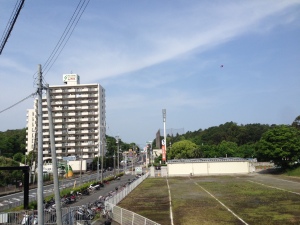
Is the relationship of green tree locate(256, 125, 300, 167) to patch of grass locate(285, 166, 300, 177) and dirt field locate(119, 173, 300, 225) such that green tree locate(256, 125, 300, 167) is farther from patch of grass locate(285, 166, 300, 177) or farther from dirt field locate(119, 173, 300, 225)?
dirt field locate(119, 173, 300, 225)

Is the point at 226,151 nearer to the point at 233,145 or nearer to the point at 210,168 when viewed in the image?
the point at 233,145

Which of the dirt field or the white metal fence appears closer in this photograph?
the white metal fence

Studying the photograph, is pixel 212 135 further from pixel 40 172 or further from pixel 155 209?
pixel 40 172

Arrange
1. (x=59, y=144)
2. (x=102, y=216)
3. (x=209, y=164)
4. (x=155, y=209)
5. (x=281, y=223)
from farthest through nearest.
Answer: (x=59, y=144)
(x=209, y=164)
(x=155, y=209)
(x=102, y=216)
(x=281, y=223)

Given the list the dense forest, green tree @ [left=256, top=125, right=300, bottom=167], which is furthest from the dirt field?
the dense forest

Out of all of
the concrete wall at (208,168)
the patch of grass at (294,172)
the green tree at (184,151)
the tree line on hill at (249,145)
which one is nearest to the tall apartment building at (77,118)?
the tree line on hill at (249,145)

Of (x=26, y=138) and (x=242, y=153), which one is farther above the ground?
(x=26, y=138)

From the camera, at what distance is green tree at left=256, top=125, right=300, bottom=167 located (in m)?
56.2

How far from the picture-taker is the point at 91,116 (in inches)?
3920

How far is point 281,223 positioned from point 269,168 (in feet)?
177

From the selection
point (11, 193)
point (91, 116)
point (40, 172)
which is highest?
point (91, 116)

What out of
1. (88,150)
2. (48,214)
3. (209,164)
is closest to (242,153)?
(209,164)

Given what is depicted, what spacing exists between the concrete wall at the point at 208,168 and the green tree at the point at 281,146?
313 inches

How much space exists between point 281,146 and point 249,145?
46719 mm
